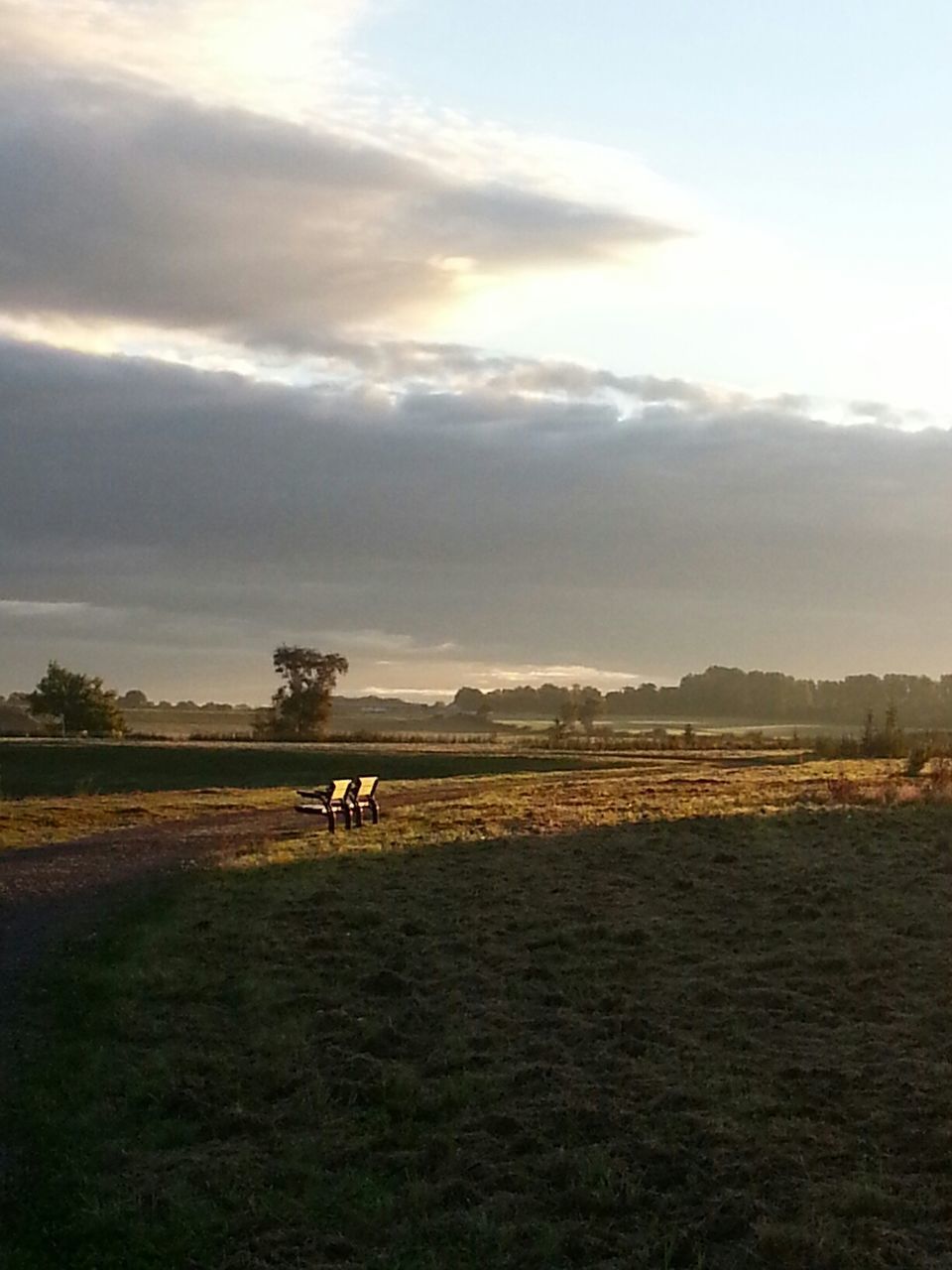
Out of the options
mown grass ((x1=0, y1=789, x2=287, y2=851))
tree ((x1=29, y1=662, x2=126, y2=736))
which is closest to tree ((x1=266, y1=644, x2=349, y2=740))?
tree ((x1=29, y1=662, x2=126, y2=736))

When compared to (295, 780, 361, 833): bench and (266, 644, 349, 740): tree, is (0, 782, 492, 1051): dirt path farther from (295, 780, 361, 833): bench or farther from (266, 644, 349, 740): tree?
(266, 644, 349, 740): tree

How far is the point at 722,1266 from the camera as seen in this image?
654 cm

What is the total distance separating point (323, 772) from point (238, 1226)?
41.3m

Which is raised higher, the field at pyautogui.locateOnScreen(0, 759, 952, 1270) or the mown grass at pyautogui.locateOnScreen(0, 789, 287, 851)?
the mown grass at pyautogui.locateOnScreen(0, 789, 287, 851)

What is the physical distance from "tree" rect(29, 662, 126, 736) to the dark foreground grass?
29.1 m

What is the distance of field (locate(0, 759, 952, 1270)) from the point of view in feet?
22.8

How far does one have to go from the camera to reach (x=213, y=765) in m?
50.3

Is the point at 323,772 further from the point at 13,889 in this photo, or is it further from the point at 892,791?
the point at 13,889

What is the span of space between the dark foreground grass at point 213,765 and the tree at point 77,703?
1147 inches

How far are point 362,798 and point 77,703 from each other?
6342 centimetres

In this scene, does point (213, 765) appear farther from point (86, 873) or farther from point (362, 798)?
point (86, 873)

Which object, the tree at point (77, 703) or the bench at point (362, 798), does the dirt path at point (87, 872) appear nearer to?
the bench at point (362, 798)


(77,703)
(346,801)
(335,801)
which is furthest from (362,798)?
(77,703)

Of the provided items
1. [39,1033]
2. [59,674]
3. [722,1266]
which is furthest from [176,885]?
[59,674]
